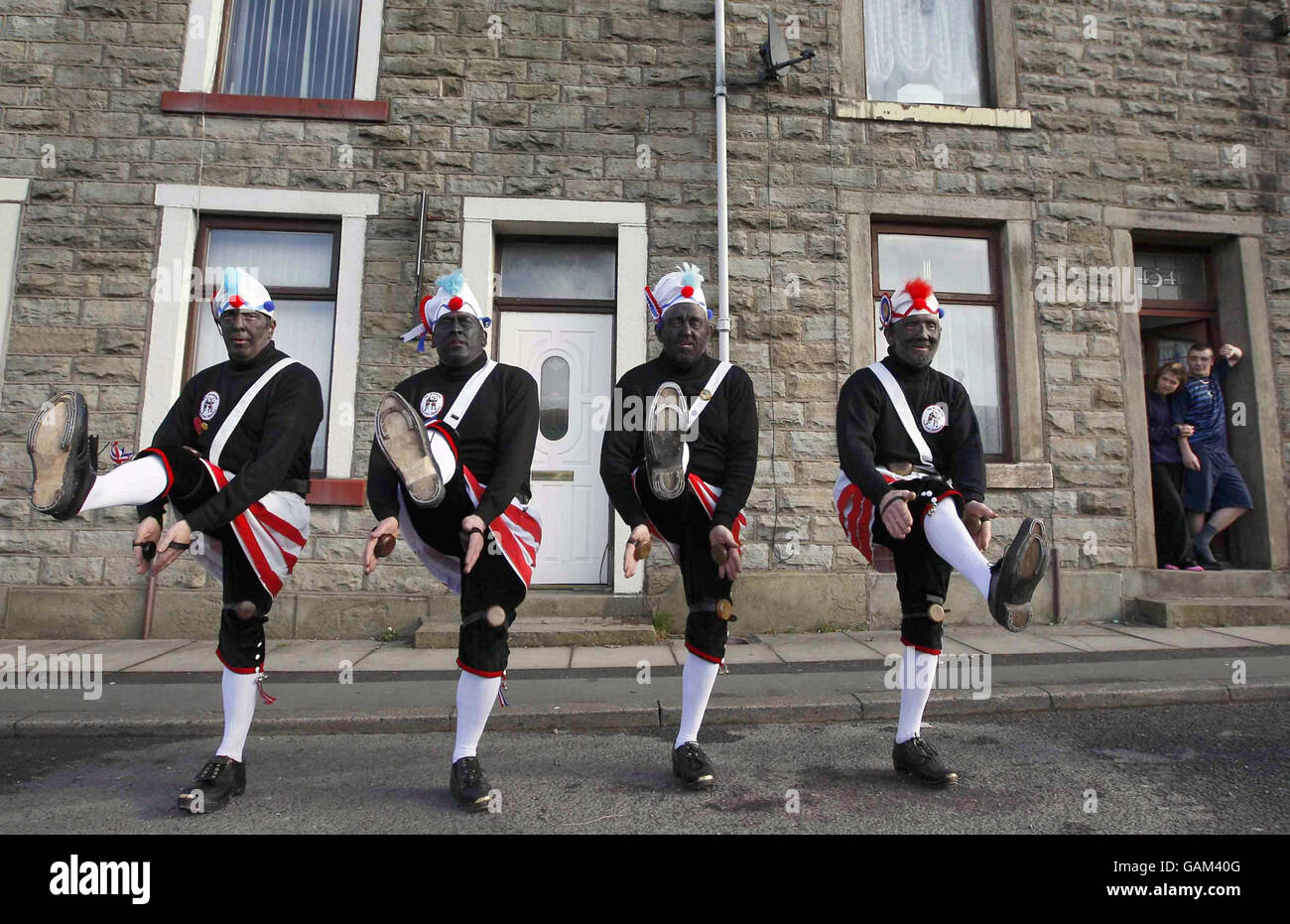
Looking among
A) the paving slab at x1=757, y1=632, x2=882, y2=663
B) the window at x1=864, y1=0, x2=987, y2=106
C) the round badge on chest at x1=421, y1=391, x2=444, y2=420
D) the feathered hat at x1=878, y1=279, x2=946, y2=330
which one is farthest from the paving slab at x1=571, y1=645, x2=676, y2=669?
the window at x1=864, y1=0, x2=987, y2=106

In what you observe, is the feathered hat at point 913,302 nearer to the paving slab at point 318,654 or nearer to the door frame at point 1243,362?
the paving slab at point 318,654

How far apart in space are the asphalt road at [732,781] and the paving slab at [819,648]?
4.71 ft

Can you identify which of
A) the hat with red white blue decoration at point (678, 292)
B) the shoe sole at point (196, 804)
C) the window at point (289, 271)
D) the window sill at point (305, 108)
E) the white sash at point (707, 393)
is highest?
the window sill at point (305, 108)

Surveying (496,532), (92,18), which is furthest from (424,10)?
(496,532)

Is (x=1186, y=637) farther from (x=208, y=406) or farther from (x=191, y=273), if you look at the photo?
(x=191, y=273)

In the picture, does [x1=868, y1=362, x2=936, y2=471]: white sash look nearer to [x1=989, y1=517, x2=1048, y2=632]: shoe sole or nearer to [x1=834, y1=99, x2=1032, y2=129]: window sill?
[x1=989, y1=517, x2=1048, y2=632]: shoe sole

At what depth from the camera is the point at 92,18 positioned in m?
7.33

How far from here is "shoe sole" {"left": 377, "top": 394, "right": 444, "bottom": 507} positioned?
2.93m

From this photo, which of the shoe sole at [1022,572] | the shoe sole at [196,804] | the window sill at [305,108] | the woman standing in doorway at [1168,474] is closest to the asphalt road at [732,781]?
the shoe sole at [196,804]

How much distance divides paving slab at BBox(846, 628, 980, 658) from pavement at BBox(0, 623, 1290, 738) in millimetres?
24

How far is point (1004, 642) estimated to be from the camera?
21.2 ft

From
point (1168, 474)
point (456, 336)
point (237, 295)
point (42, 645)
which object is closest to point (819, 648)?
point (456, 336)

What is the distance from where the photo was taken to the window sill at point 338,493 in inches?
272
